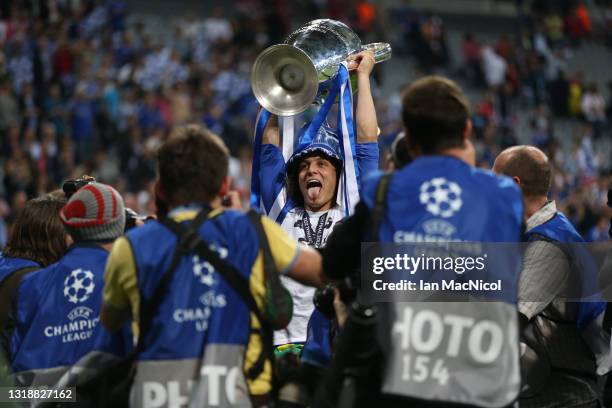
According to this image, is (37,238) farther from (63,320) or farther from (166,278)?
(166,278)

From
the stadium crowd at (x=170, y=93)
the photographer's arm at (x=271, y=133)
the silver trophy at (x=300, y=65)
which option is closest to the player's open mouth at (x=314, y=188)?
the photographer's arm at (x=271, y=133)

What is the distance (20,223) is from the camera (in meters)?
6.04

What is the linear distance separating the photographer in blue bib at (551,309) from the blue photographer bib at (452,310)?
4.82 feet

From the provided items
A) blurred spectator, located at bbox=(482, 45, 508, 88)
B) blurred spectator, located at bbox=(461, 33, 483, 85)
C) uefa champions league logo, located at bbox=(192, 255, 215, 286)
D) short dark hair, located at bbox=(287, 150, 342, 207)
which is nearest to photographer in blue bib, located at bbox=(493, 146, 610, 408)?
short dark hair, located at bbox=(287, 150, 342, 207)

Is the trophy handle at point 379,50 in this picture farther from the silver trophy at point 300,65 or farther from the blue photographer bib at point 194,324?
the blue photographer bib at point 194,324

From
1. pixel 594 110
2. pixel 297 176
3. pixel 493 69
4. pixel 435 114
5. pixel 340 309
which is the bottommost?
pixel 340 309

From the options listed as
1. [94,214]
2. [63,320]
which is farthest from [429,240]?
[63,320]

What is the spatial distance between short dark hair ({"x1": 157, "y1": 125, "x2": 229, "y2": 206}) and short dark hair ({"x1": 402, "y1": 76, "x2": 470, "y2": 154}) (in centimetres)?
81

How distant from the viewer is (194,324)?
175 inches

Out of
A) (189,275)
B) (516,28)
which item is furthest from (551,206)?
(516,28)

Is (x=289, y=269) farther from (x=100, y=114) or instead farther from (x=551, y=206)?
(x=100, y=114)

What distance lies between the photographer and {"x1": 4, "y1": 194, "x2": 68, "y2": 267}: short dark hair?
598 centimetres

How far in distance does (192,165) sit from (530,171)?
7.67ft

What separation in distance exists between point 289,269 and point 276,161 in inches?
97.7
